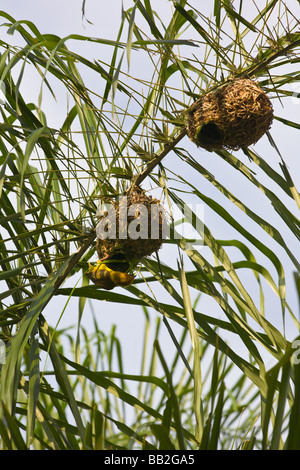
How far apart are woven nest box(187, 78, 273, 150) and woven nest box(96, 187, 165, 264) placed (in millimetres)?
175

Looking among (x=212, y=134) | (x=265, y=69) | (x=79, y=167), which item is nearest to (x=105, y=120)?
(x=79, y=167)

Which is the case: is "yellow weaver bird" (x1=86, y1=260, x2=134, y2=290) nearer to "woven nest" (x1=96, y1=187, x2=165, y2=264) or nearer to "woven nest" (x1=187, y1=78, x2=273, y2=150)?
"woven nest" (x1=96, y1=187, x2=165, y2=264)

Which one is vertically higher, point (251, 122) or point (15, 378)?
point (251, 122)

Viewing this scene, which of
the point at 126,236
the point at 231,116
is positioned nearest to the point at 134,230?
the point at 126,236

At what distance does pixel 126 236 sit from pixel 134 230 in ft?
0.08

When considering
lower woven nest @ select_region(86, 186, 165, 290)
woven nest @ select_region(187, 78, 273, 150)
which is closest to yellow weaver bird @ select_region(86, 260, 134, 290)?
lower woven nest @ select_region(86, 186, 165, 290)

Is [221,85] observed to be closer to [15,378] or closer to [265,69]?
[265,69]

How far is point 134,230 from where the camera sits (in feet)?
4.60

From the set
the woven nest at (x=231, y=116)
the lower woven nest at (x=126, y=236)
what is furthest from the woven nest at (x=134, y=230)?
the woven nest at (x=231, y=116)

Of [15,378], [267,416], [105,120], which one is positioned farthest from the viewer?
[105,120]

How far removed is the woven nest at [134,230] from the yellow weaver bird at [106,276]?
0.03 metres
